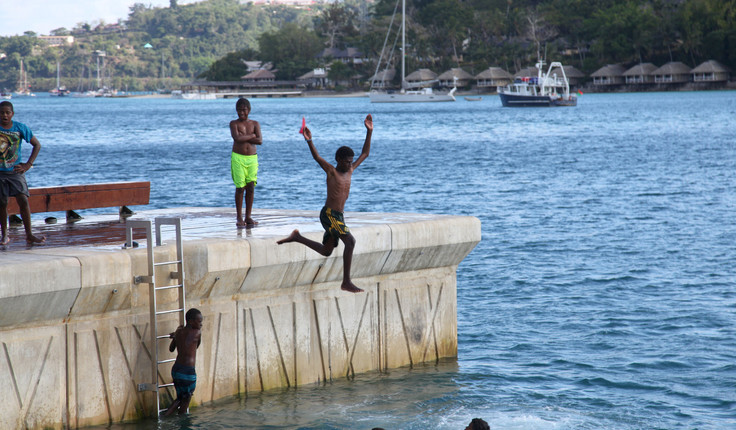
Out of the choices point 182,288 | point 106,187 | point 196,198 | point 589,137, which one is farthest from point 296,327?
point 589,137

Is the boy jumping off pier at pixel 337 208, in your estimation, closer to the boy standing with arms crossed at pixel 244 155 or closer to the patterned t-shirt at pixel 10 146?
the boy standing with arms crossed at pixel 244 155

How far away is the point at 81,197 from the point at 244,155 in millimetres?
2596

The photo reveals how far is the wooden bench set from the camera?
1301 cm

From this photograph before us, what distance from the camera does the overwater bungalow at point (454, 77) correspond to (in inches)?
7323

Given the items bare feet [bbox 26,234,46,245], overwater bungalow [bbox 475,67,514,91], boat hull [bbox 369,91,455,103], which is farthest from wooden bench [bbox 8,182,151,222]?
overwater bungalow [bbox 475,67,514,91]

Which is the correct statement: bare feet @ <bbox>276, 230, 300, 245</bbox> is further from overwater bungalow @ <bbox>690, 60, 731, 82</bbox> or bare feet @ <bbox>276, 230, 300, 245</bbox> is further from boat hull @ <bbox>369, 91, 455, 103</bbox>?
overwater bungalow @ <bbox>690, 60, 731, 82</bbox>

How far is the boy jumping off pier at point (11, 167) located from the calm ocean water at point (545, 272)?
3065 mm

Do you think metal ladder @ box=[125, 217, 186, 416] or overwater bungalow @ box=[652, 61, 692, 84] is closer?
metal ladder @ box=[125, 217, 186, 416]

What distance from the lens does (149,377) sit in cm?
998

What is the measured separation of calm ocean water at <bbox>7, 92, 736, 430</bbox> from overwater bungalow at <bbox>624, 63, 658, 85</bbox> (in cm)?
11035

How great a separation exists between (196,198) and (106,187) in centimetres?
2699

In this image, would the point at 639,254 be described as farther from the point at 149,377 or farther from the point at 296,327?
the point at 149,377

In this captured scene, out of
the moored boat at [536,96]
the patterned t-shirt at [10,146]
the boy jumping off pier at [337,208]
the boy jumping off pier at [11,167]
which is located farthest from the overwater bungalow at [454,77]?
the boy jumping off pier at [337,208]

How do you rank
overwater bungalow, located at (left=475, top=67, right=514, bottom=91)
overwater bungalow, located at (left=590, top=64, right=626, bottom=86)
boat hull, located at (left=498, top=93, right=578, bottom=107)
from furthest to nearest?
overwater bungalow, located at (left=475, top=67, right=514, bottom=91) → overwater bungalow, located at (left=590, top=64, right=626, bottom=86) → boat hull, located at (left=498, top=93, right=578, bottom=107)
